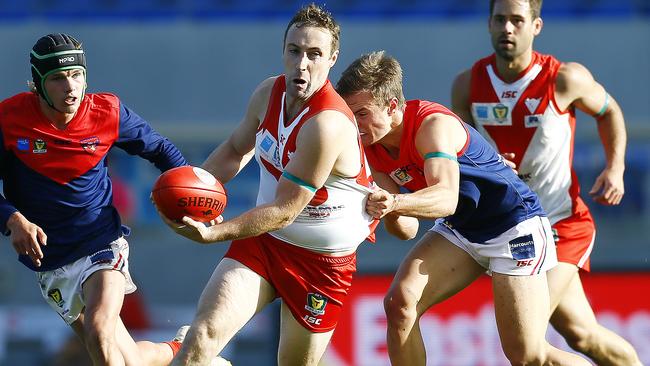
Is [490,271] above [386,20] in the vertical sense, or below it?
above

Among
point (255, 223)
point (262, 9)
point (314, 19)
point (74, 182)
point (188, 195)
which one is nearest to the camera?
point (188, 195)

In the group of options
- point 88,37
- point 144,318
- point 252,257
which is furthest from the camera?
point 88,37

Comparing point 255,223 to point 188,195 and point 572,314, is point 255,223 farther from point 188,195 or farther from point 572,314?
point 572,314

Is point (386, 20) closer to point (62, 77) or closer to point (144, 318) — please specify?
point (144, 318)

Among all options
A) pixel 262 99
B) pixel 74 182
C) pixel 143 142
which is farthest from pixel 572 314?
pixel 74 182

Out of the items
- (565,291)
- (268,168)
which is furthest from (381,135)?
(565,291)

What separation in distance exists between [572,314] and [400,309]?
133cm

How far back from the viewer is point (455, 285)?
654 cm

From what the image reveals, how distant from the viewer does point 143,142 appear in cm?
646

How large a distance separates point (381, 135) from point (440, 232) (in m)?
0.91

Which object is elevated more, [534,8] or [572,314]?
[534,8]

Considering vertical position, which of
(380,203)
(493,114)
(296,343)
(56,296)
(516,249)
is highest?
(380,203)

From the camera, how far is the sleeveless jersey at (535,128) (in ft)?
23.6

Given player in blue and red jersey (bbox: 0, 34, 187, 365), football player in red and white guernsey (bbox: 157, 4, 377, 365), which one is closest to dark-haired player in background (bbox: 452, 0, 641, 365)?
football player in red and white guernsey (bbox: 157, 4, 377, 365)
